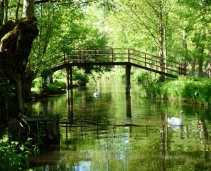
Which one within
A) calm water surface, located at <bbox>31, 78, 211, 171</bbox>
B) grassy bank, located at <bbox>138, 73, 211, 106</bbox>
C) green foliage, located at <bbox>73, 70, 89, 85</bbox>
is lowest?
calm water surface, located at <bbox>31, 78, 211, 171</bbox>

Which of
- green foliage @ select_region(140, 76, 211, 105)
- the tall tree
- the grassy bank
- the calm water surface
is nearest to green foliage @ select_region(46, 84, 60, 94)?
the grassy bank

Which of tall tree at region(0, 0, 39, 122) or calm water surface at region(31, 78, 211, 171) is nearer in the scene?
tall tree at region(0, 0, 39, 122)

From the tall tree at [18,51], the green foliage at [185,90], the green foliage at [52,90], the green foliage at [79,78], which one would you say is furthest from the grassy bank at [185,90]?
the green foliage at [79,78]

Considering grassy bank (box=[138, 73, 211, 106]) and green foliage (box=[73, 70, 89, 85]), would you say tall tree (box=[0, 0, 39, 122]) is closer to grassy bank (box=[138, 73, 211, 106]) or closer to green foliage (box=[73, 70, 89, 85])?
grassy bank (box=[138, 73, 211, 106])

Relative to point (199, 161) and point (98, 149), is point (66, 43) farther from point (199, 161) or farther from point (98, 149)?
point (199, 161)

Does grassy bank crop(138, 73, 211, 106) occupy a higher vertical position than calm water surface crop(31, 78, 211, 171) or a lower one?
higher

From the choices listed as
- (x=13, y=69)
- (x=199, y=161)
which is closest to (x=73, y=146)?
(x=199, y=161)

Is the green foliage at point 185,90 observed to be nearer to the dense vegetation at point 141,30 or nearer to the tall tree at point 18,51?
the dense vegetation at point 141,30

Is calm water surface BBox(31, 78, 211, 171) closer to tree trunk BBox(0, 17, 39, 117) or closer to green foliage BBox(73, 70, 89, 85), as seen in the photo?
tree trunk BBox(0, 17, 39, 117)

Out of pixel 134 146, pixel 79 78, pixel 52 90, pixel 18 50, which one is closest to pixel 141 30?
pixel 52 90

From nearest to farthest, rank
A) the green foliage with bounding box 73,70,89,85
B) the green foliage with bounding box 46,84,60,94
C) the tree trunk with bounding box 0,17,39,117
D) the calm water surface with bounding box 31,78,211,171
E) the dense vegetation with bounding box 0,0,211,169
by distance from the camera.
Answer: the tree trunk with bounding box 0,17,39,117, the calm water surface with bounding box 31,78,211,171, the dense vegetation with bounding box 0,0,211,169, the green foliage with bounding box 46,84,60,94, the green foliage with bounding box 73,70,89,85

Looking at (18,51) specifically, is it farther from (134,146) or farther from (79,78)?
(79,78)

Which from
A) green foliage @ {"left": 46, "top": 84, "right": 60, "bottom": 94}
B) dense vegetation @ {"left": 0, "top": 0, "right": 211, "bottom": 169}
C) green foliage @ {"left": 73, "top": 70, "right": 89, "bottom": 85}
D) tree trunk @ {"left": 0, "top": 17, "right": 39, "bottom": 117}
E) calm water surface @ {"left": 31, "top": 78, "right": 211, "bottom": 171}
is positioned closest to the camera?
tree trunk @ {"left": 0, "top": 17, "right": 39, "bottom": 117}

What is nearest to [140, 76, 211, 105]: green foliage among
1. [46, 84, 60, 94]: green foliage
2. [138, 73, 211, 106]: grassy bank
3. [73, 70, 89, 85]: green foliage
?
[138, 73, 211, 106]: grassy bank
